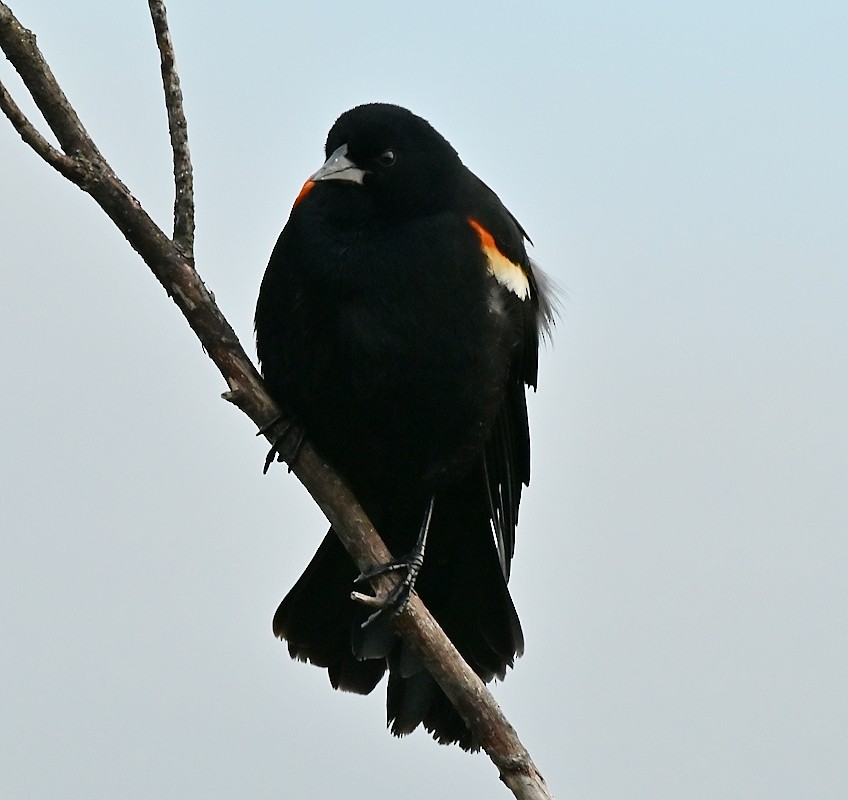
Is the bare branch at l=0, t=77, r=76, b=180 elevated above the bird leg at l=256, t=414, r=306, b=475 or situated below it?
above

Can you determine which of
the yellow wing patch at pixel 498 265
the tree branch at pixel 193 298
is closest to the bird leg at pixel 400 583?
the tree branch at pixel 193 298

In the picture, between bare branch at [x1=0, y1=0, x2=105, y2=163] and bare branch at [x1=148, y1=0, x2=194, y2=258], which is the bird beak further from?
bare branch at [x1=0, y1=0, x2=105, y2=163]

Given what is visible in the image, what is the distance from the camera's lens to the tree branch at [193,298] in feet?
9.84

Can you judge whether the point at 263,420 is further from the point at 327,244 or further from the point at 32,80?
the point at 32,80

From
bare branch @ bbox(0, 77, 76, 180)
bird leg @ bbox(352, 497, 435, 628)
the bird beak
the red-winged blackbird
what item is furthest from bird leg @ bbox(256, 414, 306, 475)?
bare branch @ bbox(0, 77, 76, 180)

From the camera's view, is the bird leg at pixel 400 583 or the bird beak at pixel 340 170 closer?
the bird leg at pixel 400 583

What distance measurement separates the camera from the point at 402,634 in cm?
340

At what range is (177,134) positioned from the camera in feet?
10.2

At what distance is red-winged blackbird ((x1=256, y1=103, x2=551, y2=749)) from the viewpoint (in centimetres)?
351

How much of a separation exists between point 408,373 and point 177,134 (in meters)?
0.92

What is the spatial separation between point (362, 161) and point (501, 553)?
1350 millimetres

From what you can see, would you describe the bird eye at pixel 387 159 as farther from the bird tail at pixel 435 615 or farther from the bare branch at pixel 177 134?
the bird tail at pixel 435 615

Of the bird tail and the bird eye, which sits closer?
the bird eye

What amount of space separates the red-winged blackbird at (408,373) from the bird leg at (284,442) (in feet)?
0.09
